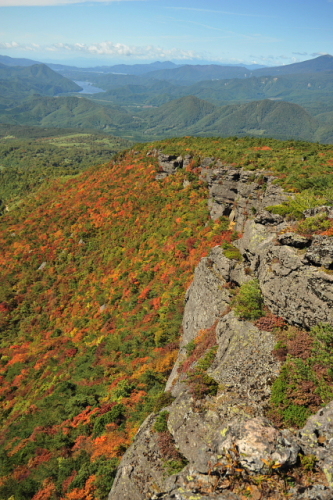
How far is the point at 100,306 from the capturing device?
124 ft

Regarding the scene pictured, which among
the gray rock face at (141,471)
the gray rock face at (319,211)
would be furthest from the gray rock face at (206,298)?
the gray rock face at (319,211)

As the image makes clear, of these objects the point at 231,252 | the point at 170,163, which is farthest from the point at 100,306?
the point at 170,163

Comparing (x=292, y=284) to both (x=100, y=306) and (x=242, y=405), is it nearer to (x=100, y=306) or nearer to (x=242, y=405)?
(x=242, y=405)

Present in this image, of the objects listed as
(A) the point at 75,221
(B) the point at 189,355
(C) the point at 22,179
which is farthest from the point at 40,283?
(C) the point at 22,179

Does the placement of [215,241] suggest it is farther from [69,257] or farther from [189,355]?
[69,257]

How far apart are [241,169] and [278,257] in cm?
2326

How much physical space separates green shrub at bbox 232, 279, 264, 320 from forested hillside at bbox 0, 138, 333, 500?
16.0 feet

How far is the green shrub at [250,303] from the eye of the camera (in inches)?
653

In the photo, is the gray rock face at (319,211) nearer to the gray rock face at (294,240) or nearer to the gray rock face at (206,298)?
the gray rock face at (294,240)

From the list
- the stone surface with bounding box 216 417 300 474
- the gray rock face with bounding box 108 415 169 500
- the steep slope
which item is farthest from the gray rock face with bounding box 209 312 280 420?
the steep slope

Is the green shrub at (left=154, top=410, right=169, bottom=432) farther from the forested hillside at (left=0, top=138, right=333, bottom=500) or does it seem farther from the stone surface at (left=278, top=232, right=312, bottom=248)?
the stone surface at (left=278, top=232, right=312, bottom=248)

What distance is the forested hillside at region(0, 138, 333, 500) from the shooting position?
20516 mm

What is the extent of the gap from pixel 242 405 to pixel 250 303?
6.05 m

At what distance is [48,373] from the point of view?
32031mm
